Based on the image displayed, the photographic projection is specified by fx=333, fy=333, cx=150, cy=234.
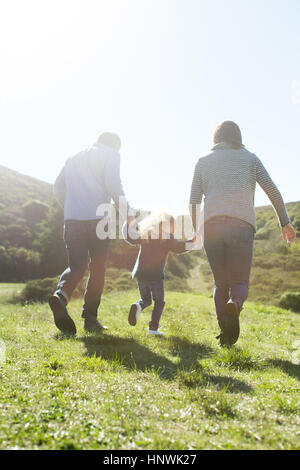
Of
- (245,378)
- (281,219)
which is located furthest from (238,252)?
(245,378)

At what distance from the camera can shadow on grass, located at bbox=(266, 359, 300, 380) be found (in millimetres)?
2827

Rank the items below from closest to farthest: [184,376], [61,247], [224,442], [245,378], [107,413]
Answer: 1. [224,442]
2. [107,413]
3. [184,376]
4. [245,378]
5. [61,247]

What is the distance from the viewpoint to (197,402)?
201 cm

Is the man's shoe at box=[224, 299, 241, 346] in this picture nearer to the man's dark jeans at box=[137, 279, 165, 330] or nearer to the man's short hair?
the man's dark jeans at box=[137, 279, 165, 330]

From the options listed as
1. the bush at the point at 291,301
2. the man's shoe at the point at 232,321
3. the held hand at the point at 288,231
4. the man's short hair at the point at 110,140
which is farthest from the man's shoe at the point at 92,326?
the bush at the point at 291,301

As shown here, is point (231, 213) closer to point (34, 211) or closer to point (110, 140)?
point (110, 140)

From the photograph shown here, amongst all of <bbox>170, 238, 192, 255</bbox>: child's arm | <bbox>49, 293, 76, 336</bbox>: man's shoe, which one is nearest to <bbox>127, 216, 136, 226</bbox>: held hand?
<bbox>170, 238, 192, 255</bbox>: child's arm

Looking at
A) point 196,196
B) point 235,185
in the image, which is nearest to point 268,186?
point 235,185

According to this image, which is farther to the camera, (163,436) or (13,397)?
(13,397)

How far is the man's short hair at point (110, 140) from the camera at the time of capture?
15.2ft

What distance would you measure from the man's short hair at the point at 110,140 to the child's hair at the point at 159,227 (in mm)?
1234

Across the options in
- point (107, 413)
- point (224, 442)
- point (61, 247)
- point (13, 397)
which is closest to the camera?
A: point (224, 442)

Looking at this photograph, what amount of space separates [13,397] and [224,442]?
122cm

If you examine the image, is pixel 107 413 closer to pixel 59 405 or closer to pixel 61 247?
pixel 59 405
